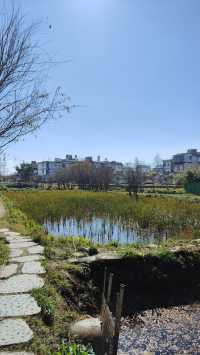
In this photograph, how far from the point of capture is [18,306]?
3.02 meters

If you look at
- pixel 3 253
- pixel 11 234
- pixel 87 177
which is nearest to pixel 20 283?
pixel 3 253

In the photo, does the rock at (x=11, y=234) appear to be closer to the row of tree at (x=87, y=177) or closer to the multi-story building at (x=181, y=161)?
the row of tree at (x=87, y=177)

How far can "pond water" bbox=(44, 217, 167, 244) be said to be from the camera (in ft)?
28.3

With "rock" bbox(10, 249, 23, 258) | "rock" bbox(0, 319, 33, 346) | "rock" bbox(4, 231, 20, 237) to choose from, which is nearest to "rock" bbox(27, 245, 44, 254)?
"rock" bbox(10, 249, 23, 258)

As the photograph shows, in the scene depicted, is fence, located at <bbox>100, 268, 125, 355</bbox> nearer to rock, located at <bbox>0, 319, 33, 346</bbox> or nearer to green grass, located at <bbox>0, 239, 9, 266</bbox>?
rock, located at <bbox>0, 319, 33, 346</bbox>

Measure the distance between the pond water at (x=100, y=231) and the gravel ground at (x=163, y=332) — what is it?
3875mm

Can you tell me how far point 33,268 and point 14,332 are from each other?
1.55 metres

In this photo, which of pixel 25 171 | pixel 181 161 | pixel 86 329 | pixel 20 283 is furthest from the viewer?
pixel 181 161

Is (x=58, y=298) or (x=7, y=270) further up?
(x=7, y=270)

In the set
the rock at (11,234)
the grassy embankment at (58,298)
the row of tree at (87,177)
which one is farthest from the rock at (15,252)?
the row of tree at (87,177)

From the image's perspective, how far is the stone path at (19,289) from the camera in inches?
100

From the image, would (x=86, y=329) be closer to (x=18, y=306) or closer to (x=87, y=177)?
(x=18, y=306)

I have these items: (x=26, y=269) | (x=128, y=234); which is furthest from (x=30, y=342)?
(x=128, y=234)

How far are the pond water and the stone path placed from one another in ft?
11.9
